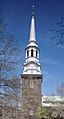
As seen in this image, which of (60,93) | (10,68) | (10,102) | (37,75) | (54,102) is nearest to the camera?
(10,102)

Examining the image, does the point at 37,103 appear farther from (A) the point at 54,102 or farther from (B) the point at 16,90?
(B) the point at 16,90

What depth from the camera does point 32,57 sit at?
59719mm

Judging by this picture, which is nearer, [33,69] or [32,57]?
[33,69]

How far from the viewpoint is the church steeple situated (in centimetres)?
5806

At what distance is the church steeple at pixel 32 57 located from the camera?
190 ft

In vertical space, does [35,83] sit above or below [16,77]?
above

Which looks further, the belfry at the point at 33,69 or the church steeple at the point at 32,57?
the church steeple at the point at 32,57

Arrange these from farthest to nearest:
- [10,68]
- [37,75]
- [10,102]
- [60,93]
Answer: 1. [37,75]
2. [60,93]
3. [10,68]
4. [10,102]

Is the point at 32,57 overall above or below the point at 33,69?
above

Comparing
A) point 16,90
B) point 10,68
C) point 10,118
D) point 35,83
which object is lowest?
point 10,118

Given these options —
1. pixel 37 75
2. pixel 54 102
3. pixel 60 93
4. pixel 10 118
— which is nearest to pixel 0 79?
pixel 10 118

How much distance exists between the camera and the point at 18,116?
1895cm

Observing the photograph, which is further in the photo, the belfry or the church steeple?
the church steeple

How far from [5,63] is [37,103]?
41.0 meters
